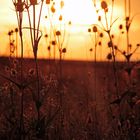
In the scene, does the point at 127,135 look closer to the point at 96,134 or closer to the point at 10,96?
the point at 96,134

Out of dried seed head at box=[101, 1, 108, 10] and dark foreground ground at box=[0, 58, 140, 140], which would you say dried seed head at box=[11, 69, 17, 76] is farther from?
dried seed head at box=[101, 1, 108, 10]

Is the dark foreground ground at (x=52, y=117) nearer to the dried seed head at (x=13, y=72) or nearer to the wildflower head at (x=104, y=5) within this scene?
the dried seed head at (x=13, y=72)

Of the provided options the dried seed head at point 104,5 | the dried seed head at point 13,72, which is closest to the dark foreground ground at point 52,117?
the dried seed head at point 13,72

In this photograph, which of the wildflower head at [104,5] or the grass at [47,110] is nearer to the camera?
the grass at [47,110]

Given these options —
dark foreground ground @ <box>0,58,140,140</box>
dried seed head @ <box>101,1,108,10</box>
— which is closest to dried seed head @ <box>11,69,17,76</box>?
dark foreground ground @ <box>0,58,140,140</box>

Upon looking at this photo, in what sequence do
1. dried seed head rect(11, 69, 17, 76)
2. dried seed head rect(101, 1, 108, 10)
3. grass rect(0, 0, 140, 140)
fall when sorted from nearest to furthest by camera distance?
grass rect(0, 0, 140, 140) < dried seed head rect(11, 69, 17, 76) < dried seed head rect(101, 1, 108, 10)

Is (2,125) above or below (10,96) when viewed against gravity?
below

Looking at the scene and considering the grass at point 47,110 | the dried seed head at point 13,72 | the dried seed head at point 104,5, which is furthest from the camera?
the dried seed head at point 104,5

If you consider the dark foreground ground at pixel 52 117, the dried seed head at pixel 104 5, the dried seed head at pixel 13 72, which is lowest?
the dark foreground ground at pixel 52 117

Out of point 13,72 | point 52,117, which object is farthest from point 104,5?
point 52,117

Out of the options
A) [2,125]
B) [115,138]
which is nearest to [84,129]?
[115,138]

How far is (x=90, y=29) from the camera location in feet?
19.7

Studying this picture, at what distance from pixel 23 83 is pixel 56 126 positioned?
1051 mm

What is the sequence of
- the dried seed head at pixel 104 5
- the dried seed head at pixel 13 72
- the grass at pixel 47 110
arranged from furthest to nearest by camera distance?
the dried seed head at pixel 104 5
the dried seed head at pixel 13 72
the grass at pixel 47 110
